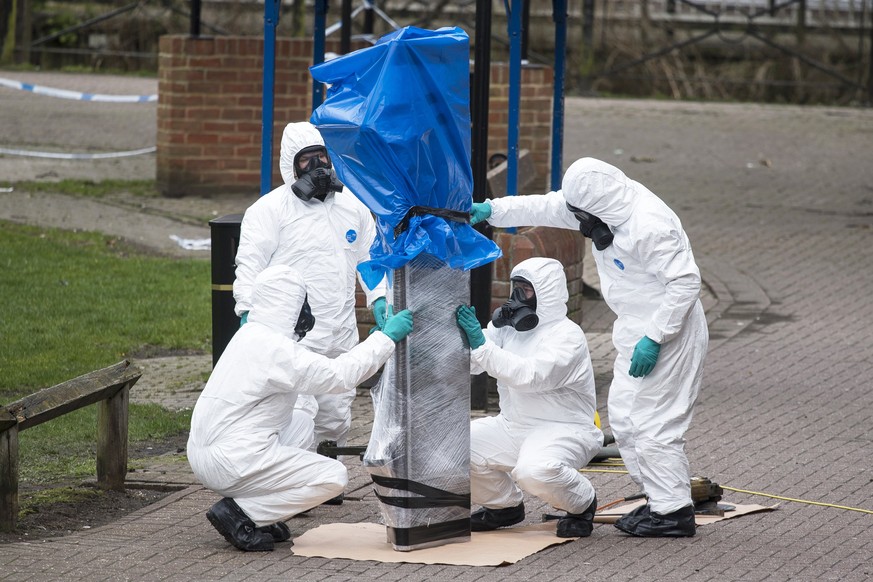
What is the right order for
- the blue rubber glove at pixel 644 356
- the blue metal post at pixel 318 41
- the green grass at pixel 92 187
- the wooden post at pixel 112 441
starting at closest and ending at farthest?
the blue rubber glove at pixel 644 356 < the wooden post at pixel 112 441 < the blue metal post at pixel 318 41 < the green grass at pixel 92 187

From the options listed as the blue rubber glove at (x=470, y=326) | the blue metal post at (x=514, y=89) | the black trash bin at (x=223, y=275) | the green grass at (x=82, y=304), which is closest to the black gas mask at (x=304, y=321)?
the blue rubber glove at (x=470, y=326)

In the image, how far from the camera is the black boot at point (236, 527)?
19.1ft

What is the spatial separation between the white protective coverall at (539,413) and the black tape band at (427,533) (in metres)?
0.22

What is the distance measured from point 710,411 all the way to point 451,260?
305 cm

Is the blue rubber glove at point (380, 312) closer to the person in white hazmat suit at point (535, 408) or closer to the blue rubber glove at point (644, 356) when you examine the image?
the person in white hazmat suit at point (535, 408)

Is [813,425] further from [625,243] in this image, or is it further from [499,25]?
[499,25]

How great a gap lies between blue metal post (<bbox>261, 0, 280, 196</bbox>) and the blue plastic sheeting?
109 inches

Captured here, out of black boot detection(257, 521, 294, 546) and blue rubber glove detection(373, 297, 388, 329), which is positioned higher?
blue rubber glove detection(373, 297, 388, 329)

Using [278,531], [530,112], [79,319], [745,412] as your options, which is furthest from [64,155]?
[278,531]

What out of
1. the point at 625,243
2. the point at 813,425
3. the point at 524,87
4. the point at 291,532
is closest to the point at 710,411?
the point at 813,425

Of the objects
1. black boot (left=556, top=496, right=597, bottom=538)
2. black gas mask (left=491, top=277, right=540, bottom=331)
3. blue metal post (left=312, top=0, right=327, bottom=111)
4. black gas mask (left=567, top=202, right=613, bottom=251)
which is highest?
blue metal post (left=312, top=0, right=327, bottom=111)

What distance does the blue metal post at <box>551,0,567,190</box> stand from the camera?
9.79m

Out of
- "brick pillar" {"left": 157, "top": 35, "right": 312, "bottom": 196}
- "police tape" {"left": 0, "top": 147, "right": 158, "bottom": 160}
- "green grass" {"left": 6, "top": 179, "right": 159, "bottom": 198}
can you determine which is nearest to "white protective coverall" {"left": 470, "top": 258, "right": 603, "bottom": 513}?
"brick pillar" {"left": 157, "top": 35, "right": 312, "bottom": 196}

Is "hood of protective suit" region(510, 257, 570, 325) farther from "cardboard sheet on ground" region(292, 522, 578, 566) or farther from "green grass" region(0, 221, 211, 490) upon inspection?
"green grass" region(0, 221, 211, 490)
